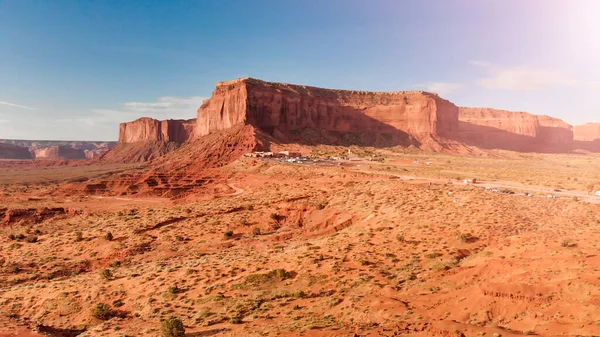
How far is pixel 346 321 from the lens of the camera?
12.9 metres

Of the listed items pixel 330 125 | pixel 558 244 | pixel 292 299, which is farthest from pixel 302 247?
pixel 330 125

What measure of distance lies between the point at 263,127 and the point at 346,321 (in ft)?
317

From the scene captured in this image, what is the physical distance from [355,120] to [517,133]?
89.0 m

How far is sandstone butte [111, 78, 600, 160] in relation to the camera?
107062 mm

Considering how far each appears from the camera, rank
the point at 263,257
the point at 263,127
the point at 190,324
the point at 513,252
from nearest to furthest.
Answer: the point at 190,324 → the point at 513,252 → the point at 263,257 → the point at 263,127

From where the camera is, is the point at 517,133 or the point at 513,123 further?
the point at 513,123

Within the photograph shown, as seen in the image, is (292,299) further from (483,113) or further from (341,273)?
(483,113)

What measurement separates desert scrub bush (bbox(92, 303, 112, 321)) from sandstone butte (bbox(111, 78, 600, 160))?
8525 centimetres

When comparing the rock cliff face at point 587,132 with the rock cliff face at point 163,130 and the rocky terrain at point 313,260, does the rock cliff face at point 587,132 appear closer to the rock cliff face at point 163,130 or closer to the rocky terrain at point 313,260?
the rocky terrain at point 313,260

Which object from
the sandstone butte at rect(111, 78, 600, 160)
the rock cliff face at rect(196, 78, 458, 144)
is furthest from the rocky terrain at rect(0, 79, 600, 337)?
the sandstone butte at rect(111, 78, 600, 160)

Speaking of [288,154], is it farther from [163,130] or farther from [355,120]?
[163,130]

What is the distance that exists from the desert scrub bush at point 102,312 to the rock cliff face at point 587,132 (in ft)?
770

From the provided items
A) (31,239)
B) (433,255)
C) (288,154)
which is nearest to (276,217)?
(433,255)

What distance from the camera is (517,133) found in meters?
158
